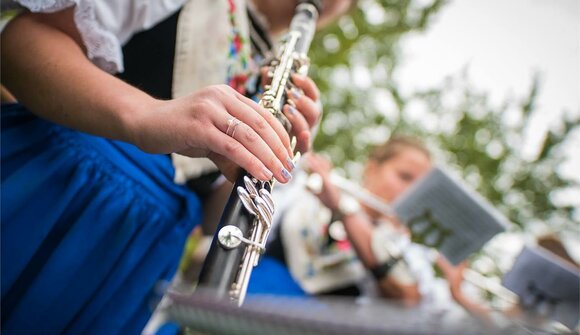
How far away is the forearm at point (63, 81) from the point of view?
2.15 feet

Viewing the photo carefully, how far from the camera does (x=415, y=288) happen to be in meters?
2.33

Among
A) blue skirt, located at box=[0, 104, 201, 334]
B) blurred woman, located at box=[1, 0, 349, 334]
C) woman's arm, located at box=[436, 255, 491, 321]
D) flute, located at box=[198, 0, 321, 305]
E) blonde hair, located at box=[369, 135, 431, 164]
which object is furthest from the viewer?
blonde hair, located at box=[369, 135, 431, 164]

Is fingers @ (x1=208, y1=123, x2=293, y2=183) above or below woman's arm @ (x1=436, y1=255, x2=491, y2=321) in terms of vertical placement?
below

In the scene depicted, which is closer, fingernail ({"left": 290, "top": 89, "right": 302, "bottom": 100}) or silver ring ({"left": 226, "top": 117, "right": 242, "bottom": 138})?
silver ring ({"left": 226, "top": 117, "right": 242, "bottom": 138})

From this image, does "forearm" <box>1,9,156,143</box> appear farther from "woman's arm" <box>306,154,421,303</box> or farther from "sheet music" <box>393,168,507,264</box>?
"sheet music" <box>393,168,507,264</box>

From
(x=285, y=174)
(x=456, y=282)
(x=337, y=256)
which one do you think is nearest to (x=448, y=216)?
(x=337, y=256)

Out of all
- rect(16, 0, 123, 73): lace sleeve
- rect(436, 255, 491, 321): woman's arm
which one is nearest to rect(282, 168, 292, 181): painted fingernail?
rect(16, 0, 123, 73): lace sleeve

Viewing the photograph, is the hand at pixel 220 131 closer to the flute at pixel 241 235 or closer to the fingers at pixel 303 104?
the flute at pixel 241 235

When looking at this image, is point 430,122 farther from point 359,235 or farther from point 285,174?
point 285,174

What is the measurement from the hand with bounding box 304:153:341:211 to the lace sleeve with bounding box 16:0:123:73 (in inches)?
55.7

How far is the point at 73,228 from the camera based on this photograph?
87cm

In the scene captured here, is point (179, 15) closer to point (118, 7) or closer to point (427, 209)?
point (118, 7)

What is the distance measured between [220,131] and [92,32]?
41 cm

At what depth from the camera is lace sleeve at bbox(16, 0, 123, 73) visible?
728 millimetres
